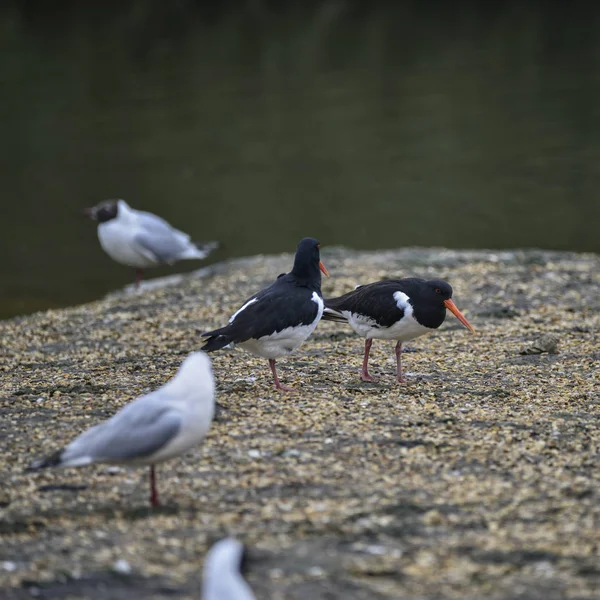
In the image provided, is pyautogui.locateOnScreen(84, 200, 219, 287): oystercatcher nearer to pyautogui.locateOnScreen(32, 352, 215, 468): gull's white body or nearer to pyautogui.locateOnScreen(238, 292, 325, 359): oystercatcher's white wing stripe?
pyautogui.locateOnScreen(238, 292, 325, 359): oystercatcher's white wing stripe

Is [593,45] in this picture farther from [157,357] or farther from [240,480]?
[240,480]

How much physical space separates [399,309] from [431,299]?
9.1 inches

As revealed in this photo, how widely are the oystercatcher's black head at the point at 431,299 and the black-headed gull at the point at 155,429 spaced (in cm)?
221

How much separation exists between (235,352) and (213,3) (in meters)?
28.4

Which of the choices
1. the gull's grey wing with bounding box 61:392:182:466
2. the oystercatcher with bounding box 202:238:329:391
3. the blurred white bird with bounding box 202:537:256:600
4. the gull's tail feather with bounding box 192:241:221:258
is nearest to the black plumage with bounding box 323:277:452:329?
the oystercatcher with bounding box 202:238:329:391

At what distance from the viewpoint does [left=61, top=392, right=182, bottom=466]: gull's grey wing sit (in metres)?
4.31

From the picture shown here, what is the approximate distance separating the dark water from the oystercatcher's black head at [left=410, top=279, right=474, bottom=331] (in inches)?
262

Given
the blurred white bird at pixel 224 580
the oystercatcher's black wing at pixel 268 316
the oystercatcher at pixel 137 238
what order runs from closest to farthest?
the blurred white bird at pixel 224 580
the oystercatcher's black wing at pixel 268 316
the oystercatcher at pixel 137 238

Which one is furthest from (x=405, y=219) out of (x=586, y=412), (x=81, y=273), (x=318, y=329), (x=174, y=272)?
(x=586, y=412)

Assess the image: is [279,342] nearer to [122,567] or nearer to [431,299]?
[431,299]

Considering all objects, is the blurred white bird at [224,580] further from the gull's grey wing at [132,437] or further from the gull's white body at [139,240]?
the gull's white body at [139,240]

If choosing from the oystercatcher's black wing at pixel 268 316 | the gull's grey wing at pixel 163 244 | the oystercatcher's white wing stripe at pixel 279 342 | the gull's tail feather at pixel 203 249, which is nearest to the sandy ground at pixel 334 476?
the oystercatcher's white wing stripe at pixel 279 342

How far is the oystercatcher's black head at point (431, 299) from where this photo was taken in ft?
20.8

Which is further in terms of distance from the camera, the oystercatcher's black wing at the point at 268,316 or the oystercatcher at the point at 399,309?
the oystercatcher at the point at 399,309
